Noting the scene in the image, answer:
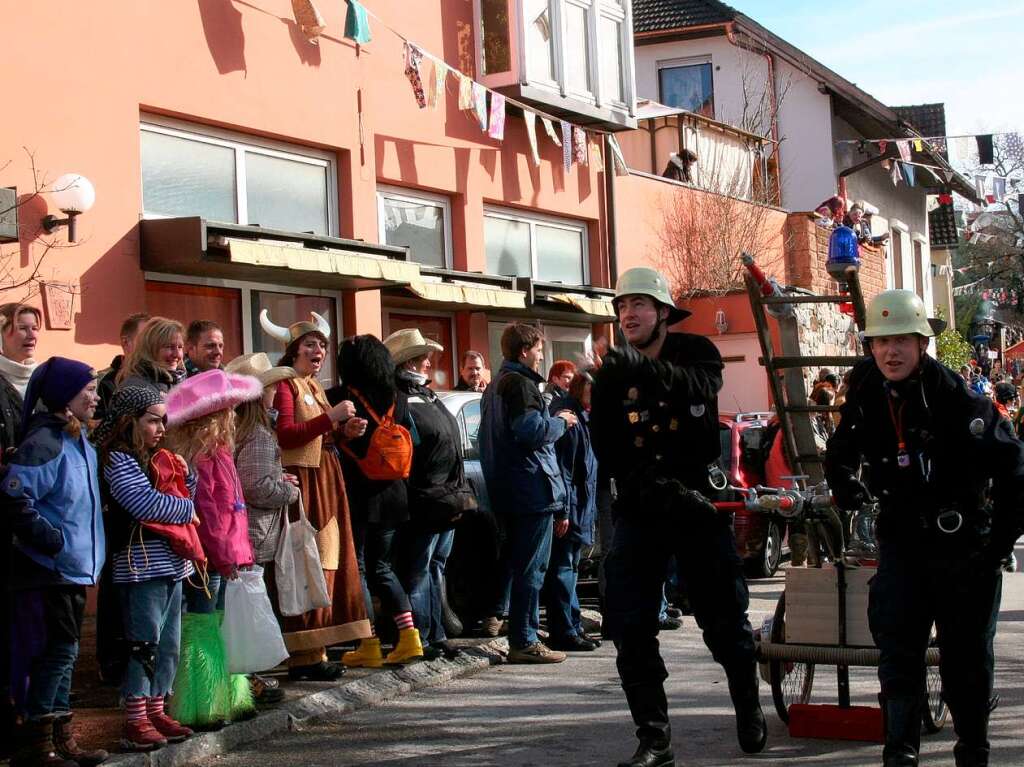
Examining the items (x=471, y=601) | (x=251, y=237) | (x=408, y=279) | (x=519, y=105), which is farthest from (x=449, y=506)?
(x=519, y=105)

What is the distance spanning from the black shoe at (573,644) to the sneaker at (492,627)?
1.81 feet

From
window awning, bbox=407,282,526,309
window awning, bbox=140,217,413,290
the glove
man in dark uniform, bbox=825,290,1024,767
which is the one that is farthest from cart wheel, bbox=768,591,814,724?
window awning, bbox=407,282,526,309

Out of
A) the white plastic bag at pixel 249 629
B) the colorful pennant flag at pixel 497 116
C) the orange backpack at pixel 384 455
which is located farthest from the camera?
the colorful pennant flag at pixel 497 116

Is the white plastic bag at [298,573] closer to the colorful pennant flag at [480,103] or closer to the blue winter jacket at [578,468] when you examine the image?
the blue winter jacket at [578,468]

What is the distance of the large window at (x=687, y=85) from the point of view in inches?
1222

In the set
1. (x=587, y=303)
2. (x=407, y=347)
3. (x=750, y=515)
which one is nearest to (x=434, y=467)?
(x=407, y=347)

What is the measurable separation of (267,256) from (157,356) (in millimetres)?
5240

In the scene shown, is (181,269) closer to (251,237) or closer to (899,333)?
(251,237)

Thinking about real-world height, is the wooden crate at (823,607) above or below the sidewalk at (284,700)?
above

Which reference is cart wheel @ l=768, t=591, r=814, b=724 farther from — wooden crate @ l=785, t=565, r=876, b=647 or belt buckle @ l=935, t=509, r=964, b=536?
belt buckle @ l=935, t=509, r=964, b=536

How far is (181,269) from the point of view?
41.0ft

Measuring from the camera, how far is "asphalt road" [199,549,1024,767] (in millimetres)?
6465

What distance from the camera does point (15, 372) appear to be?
23.8 ft

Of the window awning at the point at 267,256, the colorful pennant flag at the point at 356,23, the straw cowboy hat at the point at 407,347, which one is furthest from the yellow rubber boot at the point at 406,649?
the colorful pennant flag at the point at 356,23
